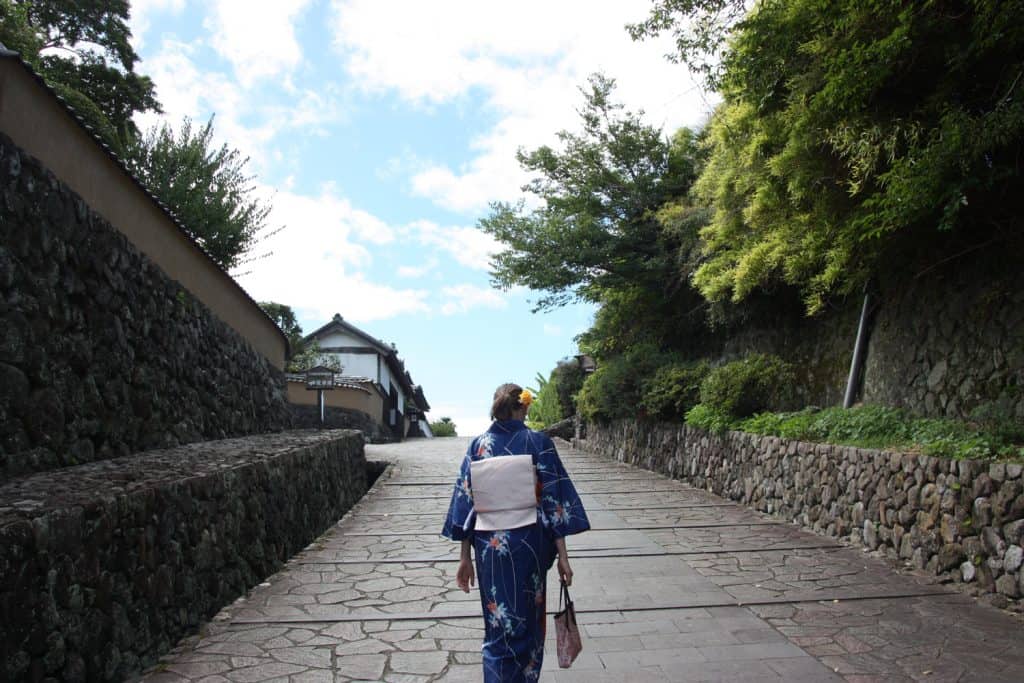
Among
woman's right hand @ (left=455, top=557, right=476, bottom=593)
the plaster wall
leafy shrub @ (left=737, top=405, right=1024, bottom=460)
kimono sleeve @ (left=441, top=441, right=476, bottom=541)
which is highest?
the plaster wall

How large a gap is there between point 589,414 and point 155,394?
513 inches

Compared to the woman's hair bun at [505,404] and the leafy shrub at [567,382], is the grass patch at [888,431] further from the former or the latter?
the leafy shrub at [567,382]

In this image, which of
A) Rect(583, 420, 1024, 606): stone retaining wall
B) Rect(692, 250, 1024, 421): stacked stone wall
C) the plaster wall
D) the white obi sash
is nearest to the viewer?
the white obi sash

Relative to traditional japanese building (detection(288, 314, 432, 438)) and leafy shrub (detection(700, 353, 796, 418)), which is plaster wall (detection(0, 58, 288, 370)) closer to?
leafy shrub (detection(700, 353, 796, 418))

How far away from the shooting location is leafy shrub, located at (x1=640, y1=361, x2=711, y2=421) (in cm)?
1377

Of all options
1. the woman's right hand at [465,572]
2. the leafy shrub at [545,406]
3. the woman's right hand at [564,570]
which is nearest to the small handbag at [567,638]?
the woman's right hand at [564,570]

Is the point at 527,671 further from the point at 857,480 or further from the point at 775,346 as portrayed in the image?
the point at 775,346

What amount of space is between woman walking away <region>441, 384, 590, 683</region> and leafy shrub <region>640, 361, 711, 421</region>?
34.0 feet

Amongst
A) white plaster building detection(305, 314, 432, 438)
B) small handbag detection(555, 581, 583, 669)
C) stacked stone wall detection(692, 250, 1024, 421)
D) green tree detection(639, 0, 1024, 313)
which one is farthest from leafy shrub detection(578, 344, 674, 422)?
white plaster building detection(305, 314, 432, 438)

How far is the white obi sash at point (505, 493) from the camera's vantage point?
3.71 m

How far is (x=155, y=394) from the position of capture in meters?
8.20

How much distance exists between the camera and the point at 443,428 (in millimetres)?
52281

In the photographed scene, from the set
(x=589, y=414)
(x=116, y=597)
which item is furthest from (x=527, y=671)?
(x=589, y=414)

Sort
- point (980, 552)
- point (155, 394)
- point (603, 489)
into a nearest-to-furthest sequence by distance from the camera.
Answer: point (980, 552) → point (155, 394) → point (603, 489)
